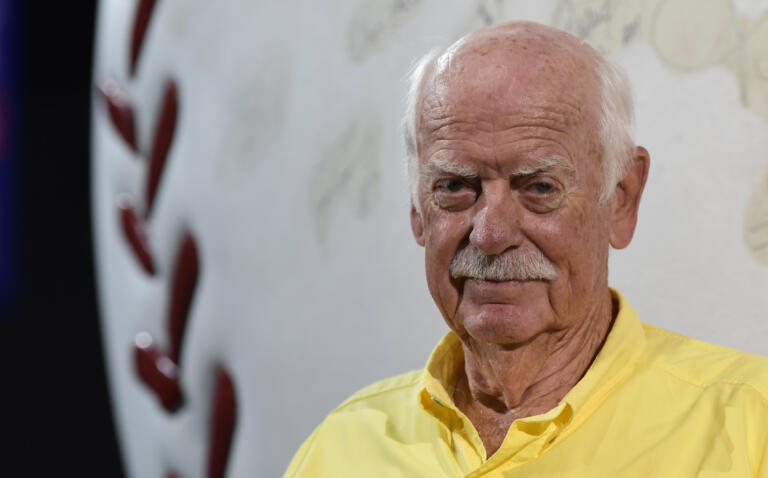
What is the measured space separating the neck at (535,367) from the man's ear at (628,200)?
0.16 ft

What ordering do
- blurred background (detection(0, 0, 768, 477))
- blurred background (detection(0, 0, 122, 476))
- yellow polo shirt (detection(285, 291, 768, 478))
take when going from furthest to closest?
blurred background (detection(0, 0, 122, 476)) < blurred background (detection(0, 0, 768, 477)) < yellow polo shirt (detection(285, 291, 768, 478))

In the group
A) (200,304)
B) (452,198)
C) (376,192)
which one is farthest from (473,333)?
(200,304)

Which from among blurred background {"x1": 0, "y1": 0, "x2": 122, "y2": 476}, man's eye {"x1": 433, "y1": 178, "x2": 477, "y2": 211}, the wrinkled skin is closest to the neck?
the wrinkled skin

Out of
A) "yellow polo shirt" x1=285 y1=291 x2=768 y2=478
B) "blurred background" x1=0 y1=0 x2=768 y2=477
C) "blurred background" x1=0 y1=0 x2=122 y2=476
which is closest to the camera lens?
"yellow polo shirt" x1=285 y1=291 x2=768 y2=478

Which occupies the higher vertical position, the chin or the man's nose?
the man's nose

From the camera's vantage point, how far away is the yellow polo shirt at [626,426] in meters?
0.64

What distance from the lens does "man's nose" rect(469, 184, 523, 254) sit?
0.67 meters

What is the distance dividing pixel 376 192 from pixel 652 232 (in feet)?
0.98

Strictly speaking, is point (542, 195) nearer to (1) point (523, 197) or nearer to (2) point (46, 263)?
(1) point (523, 197)

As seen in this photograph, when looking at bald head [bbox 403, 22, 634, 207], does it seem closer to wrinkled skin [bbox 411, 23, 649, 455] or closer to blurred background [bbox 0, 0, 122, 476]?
wrinkled skin [bbox 411, 23, 649, 455]

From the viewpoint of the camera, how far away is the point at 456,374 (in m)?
0.81

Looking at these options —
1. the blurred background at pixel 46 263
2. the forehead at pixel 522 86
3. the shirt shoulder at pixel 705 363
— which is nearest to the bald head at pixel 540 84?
the forehead at pixel 522 86

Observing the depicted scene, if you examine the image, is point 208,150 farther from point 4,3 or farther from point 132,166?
point 4,3

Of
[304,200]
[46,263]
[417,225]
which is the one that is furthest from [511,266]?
[46,263]
